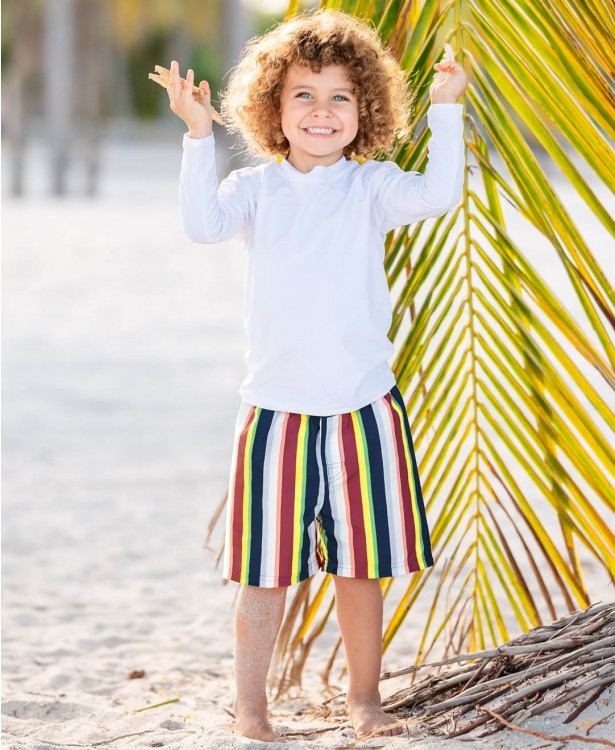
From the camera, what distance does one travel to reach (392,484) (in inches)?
78.3

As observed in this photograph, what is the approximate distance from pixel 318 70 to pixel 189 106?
0.25 metres

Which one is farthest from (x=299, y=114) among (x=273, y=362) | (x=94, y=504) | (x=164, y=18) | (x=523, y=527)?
(x=164, y=18)

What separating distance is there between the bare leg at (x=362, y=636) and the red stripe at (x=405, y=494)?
0.10 m

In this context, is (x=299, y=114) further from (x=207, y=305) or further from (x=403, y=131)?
(x=207, y=305)

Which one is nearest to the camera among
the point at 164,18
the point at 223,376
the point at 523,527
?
the point at 523,527

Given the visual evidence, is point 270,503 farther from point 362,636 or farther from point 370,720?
point 370,720

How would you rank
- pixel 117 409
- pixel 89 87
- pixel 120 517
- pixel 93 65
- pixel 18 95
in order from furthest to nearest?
pixel 93 65 → pixel 89 87 → pixel 18 95 → pixel 117 409 → pixel 120 517

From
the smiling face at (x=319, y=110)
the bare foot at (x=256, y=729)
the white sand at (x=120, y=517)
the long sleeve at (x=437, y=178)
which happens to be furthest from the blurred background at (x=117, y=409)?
the bare foot at (x=256, y=729)

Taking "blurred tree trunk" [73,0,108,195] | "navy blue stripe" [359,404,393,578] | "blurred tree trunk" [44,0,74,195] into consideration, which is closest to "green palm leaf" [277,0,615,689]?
"navy blue stripe" [359,404,393,578]

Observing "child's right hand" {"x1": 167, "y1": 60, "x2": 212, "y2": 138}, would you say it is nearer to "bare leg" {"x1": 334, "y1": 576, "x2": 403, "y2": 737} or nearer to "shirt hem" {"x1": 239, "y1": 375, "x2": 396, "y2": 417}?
"shirt hem" {"x1": 239, "y1": 375, "x2": 396, "y2": 417}

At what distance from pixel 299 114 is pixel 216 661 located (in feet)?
5.56

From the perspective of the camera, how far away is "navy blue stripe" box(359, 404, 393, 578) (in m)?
1.97

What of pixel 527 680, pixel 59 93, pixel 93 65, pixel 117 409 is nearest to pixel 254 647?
pixel 527 680

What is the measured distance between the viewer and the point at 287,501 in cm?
196
